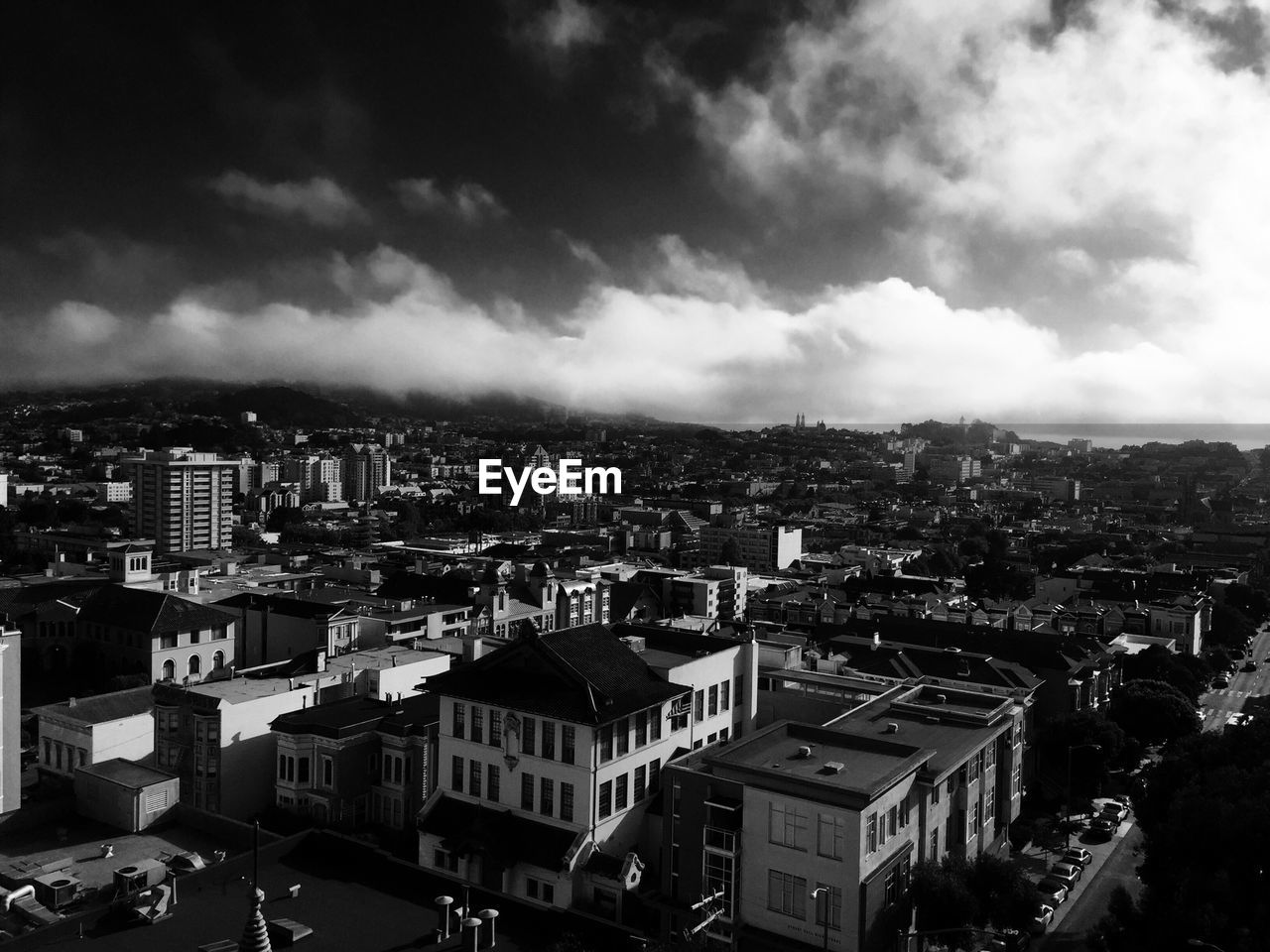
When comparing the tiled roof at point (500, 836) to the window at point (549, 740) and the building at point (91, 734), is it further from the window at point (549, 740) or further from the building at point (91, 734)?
the building at point (91, 734)

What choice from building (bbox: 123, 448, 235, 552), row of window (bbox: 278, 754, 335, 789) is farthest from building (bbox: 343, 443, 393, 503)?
row of window (bbox: 278, 754, 335, 789)

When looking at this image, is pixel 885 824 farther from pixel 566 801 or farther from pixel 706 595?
pixel 706 595

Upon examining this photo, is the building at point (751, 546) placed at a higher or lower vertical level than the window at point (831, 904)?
lower

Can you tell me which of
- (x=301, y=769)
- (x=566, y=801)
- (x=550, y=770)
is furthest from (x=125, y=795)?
(x=566, y=801)

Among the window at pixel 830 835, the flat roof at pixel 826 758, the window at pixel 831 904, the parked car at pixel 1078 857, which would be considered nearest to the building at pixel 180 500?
the flat roof at pixel 826 758

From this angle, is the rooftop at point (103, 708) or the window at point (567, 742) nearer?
the window at point (567, 742)

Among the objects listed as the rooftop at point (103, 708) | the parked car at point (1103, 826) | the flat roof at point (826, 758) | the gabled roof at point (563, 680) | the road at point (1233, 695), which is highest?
the gabled roof at point (563, 680)

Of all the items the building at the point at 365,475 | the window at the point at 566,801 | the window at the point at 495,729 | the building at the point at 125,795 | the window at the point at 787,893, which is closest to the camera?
the window at the point at 787,893
